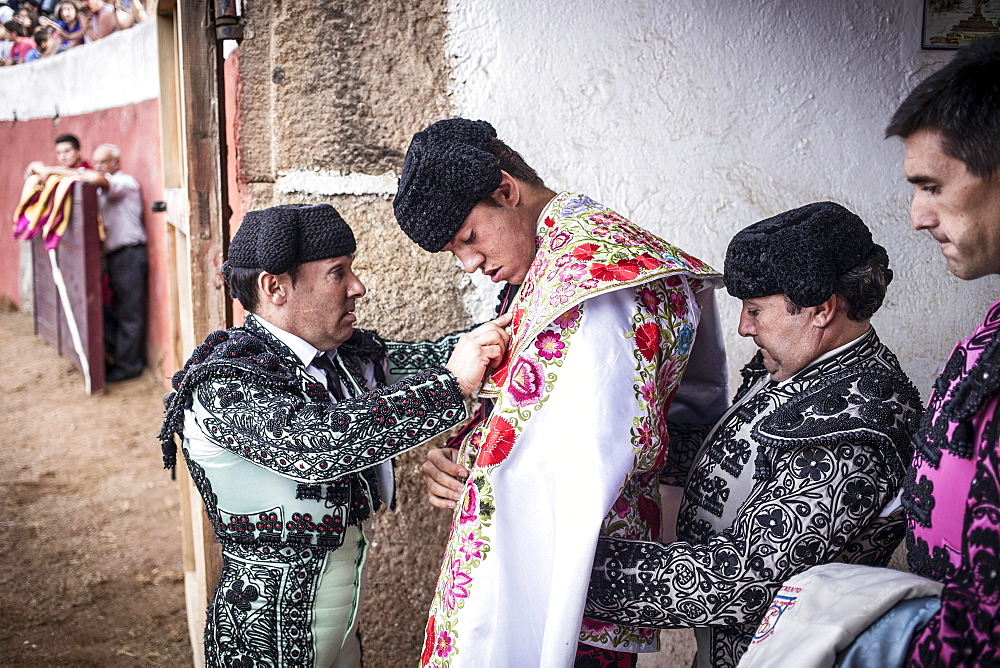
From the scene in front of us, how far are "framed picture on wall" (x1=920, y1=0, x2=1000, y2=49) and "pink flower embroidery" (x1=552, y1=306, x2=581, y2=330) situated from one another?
1.94 metres

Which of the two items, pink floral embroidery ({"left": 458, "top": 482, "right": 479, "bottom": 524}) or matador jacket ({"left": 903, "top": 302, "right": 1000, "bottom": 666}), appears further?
pink floral embroidery ({"left": 458, "top": 482, "right": 479, "bottom": 524})

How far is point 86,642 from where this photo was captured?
3.80m

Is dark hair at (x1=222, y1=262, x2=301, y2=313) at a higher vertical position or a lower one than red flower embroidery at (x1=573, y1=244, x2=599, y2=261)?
lower

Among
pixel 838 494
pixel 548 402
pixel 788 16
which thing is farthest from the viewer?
pixel 788 16

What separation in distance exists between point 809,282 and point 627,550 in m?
0.61

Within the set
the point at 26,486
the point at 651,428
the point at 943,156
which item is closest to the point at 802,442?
the point at 651,428

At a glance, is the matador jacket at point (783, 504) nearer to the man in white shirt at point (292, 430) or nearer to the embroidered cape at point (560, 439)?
the embroidered cape at point (560, 439)

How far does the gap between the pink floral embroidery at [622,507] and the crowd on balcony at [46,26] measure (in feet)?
35.9

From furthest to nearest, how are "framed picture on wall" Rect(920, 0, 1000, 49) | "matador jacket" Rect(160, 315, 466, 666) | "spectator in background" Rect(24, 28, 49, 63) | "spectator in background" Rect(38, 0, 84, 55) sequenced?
"spectator in background" Rect(24, 28, 49, 63) < "spectator in background" Rect(38, 0, 84, 55) < "framed picture on wall" Rect(920, 0, 1000, 49) < "matador jacket" Rect(160, 315, 466, 666)

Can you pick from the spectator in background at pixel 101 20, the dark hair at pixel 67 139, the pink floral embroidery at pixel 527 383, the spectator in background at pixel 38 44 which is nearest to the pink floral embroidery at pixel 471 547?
the pink floral embroidery at pixel 527 383

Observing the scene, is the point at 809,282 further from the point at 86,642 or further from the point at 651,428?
→ the point at 86,642

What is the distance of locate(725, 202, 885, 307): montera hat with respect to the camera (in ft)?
4.91

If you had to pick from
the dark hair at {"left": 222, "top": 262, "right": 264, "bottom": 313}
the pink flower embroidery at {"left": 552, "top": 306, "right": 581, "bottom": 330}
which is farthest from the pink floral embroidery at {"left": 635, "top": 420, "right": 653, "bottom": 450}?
the dark hair at {"left": 222, "top": 262, "right": 264, "bottom": 313}

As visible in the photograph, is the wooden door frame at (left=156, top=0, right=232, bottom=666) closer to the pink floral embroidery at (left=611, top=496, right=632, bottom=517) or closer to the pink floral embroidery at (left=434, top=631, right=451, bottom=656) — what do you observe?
the pink floral embroidery at (left=434, top=631, right=451, bottom=656)
